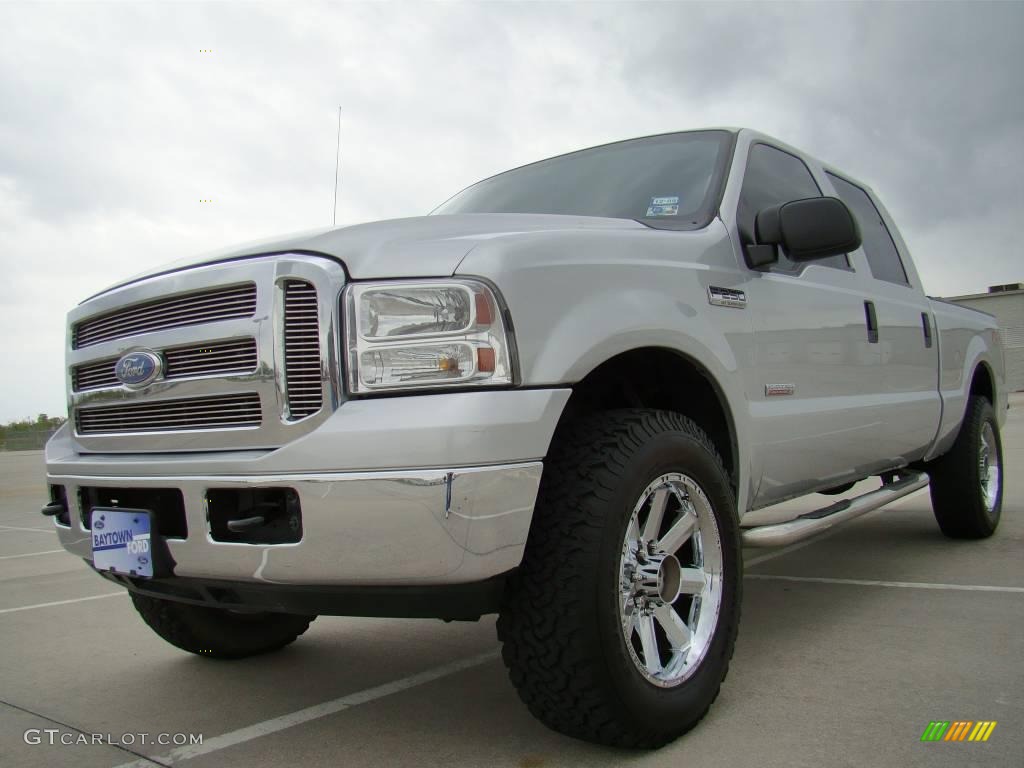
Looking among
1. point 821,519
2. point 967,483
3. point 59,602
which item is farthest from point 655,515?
point 59,602

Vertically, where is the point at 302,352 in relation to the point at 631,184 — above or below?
below

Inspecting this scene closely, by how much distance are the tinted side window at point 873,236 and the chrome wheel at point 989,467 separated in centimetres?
133

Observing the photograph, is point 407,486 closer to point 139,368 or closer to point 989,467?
point 139,368

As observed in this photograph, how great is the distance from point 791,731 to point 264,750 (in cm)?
142

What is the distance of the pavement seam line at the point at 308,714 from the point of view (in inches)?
96.3

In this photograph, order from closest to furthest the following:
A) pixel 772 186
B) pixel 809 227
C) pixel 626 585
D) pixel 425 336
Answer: pixel 425 336
pixel 626 585
pixel 809 227
pixel 772 186

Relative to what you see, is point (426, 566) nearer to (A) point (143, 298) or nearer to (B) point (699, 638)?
(B) point (699, 638)

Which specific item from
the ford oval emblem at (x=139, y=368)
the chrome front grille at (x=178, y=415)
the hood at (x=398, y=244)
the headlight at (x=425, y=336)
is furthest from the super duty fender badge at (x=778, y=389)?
the ford oval emblem at (x=139, y=368)

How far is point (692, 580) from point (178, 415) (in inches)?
58.1

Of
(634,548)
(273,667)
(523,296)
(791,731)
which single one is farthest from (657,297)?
(273,667)

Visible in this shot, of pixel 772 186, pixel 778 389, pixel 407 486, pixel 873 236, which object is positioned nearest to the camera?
pixel 407 486

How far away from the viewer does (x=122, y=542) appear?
2.37 metres

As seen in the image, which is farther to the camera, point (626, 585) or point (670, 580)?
point (670, 580)

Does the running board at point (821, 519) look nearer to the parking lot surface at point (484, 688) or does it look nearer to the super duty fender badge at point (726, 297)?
the parking lot surface at point (484, 688)
